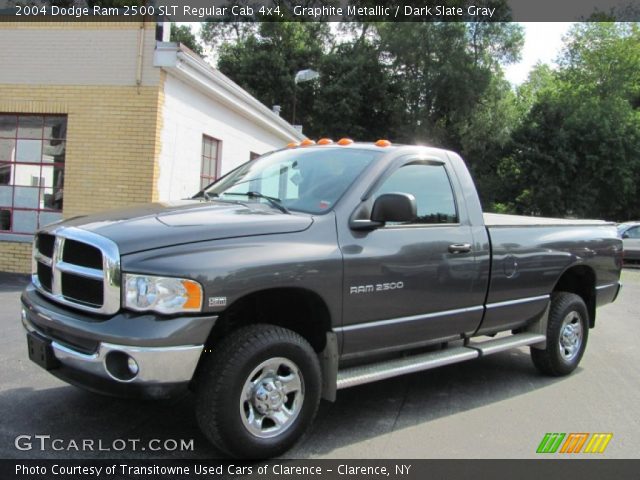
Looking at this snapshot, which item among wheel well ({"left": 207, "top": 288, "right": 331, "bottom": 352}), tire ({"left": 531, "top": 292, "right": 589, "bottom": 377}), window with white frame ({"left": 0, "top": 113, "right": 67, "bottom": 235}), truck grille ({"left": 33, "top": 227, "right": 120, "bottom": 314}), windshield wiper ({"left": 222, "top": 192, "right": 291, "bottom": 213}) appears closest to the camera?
truck grille ({"left": 33, "top": 227, "right": 120, "bottom": 314})

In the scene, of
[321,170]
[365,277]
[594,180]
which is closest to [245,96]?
[321,170]

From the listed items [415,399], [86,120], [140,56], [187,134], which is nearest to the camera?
[415,399]

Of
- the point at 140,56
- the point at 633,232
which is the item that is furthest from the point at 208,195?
the point at 633,232

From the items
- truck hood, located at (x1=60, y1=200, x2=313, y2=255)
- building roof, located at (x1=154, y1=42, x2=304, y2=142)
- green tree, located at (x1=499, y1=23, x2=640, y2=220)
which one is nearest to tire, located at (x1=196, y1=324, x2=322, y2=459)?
truck hood, located at (x1=60, y1=200, x2=313, y2=255)

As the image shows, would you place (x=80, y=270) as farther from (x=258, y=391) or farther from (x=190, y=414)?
(x=190, y=414)

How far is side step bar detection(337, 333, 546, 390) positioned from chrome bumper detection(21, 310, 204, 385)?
1.08 metres

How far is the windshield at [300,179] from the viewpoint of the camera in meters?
4.06

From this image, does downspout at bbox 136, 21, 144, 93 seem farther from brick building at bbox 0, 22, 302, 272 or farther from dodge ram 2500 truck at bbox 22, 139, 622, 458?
dodge ram 2500 truck at bbox 22, 139, 622, 458

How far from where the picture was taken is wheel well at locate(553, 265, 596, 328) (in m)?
5.91

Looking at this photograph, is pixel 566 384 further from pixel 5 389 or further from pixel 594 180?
pixel 594 180

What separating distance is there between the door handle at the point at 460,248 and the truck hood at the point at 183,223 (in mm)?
1271

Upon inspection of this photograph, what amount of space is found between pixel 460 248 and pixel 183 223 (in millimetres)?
2146

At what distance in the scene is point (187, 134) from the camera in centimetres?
1052

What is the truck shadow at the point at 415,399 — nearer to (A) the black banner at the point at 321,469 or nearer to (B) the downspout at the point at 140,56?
(A) the black banner at the point at 321,469
